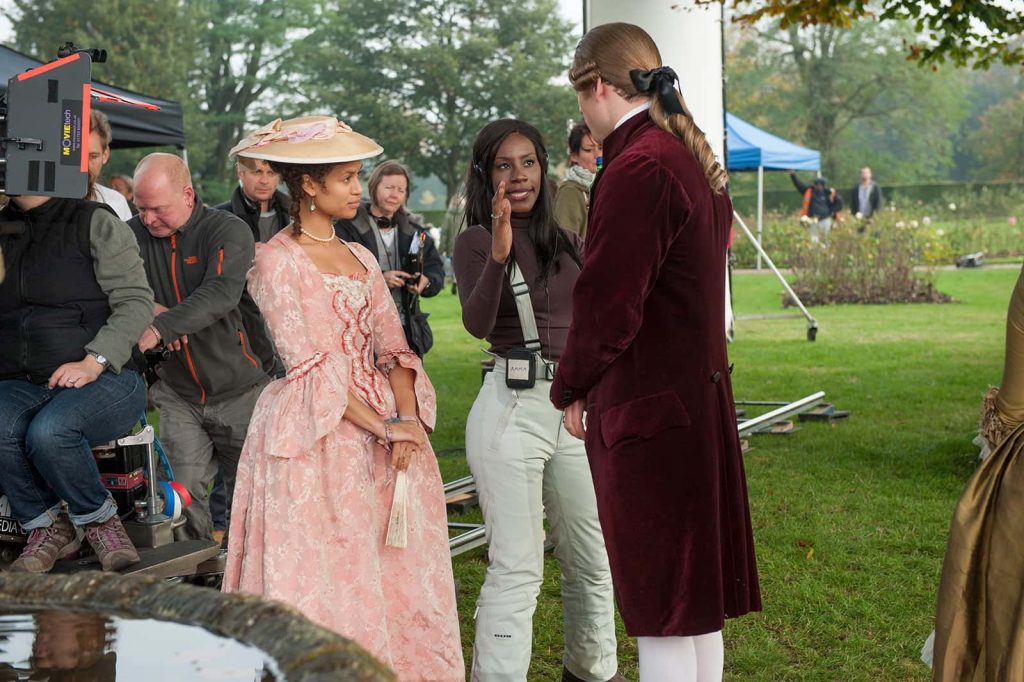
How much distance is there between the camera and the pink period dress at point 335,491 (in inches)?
137

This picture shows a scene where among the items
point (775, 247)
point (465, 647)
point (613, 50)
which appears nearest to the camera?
point (613, 50)

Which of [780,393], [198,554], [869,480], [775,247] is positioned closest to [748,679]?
[198,554]

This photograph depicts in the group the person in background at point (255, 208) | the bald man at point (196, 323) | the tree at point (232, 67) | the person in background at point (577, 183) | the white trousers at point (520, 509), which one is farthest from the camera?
the tree at point (232, 67)

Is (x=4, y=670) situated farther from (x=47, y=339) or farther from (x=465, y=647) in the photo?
(x=465, y=647)

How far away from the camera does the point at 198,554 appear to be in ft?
15.1

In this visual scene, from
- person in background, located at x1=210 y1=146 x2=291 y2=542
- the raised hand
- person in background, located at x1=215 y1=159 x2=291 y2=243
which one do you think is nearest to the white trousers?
the raised hand

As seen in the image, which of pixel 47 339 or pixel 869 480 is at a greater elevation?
pixel 47 339

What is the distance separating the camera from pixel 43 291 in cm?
404

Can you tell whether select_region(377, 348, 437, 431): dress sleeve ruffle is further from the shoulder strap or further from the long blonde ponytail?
the long blonde ponytail

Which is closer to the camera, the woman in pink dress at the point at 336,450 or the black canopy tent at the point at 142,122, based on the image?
the woman in pink dress at the point at 336,450

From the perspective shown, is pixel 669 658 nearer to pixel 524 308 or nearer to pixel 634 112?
pixel 524 308

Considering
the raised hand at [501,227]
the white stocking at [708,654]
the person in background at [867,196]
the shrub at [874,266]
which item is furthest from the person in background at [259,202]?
the person in background at [867,196]

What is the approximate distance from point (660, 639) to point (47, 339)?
7.47ft

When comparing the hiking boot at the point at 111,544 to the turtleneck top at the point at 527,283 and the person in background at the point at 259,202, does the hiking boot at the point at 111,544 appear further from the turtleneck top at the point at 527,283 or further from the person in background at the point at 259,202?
the person in background at the point at 259,202
